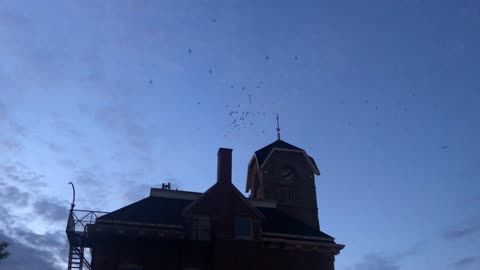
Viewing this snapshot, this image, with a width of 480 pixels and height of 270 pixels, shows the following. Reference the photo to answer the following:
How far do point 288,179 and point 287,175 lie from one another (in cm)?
47

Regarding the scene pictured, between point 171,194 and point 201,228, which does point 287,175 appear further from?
point 201,228

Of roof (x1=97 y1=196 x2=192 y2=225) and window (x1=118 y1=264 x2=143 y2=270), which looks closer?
window (x1=118 y1=264 x2=143 y2=270)

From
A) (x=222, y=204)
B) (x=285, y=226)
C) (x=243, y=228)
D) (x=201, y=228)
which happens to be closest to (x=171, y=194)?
(x=201, y=228)

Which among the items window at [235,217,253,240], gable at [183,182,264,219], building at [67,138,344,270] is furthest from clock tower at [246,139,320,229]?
window at [235,217,253,240]

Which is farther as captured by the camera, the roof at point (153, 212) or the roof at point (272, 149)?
the roof at point (272, 149)

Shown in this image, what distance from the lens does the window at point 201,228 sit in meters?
35.5

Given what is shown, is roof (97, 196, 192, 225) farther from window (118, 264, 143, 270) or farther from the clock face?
the clock face

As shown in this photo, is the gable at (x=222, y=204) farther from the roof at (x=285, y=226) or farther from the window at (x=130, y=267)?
the window at (x=130, y=267)

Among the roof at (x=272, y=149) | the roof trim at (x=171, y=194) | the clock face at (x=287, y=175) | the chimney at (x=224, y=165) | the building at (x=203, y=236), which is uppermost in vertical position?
the roof at (x=272, y=149)

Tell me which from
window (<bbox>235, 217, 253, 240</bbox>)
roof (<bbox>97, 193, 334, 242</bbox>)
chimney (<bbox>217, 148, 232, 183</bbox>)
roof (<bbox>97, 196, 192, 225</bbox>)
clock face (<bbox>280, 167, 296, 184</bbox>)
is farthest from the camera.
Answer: clock face (<bbox>280, 167, 296, 184</bbox>)

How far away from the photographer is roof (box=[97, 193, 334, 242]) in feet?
115

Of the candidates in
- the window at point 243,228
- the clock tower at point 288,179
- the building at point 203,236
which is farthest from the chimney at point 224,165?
the clock tower at point 288,179

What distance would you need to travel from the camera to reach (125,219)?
114 feet

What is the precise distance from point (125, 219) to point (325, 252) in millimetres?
14025
